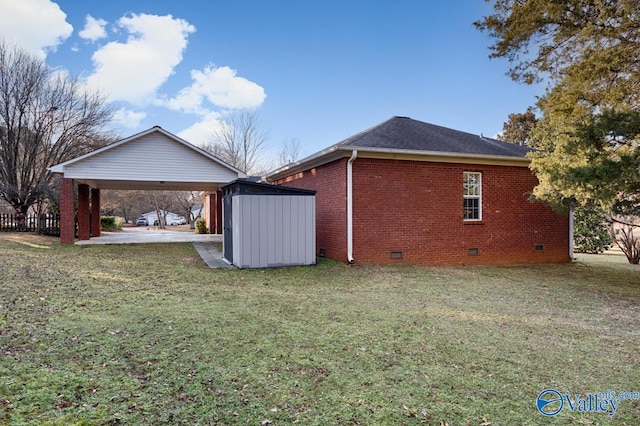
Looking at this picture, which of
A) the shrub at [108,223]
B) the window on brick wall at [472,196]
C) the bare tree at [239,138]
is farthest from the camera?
the bare tree at [239,138]

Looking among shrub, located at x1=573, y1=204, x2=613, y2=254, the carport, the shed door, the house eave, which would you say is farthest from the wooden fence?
shrub, located at x1=573, y1=204, x2=613, y2=254

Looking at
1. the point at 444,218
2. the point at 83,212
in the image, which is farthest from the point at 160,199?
the point at 444,218

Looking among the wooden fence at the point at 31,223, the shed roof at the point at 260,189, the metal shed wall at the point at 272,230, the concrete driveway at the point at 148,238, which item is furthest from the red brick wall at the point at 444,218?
the wooden fence at the point at 31,223

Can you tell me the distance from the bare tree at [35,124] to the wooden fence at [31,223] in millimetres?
627

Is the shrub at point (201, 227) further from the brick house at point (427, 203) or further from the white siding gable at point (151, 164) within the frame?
the brick house at point (427, 203)

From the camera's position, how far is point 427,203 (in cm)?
1105

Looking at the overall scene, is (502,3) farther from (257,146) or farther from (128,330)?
(257,146)

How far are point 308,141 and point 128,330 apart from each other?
39.4 meters

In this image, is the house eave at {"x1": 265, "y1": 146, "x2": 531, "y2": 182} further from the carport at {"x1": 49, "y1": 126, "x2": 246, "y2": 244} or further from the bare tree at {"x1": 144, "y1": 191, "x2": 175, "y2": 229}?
the bare tree at {"x1": 144, "y1": 191, "x2": 175, "y2": 229}

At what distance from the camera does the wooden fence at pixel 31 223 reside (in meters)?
18.6

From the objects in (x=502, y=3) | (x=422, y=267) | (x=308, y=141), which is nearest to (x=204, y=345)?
(x=422, y=267)

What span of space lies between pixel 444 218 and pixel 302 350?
26.8 ft

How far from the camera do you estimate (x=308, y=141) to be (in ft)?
141

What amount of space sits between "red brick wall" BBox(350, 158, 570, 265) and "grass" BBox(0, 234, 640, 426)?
8.62 feet
